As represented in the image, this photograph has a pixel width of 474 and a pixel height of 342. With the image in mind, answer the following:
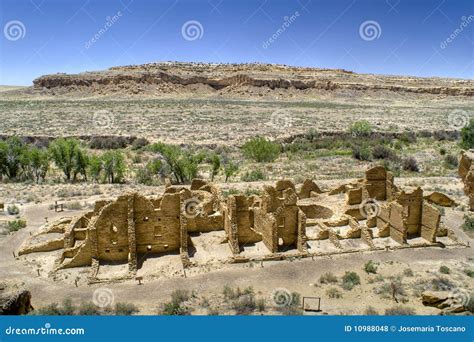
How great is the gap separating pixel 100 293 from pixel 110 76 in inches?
4506

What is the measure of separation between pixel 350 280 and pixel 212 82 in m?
114

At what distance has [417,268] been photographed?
18891 mm

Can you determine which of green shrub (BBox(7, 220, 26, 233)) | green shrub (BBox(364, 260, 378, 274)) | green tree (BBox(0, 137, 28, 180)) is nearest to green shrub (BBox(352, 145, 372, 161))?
green shrub (BBox(364, 260, 378, 274))

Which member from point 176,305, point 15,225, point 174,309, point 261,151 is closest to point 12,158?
point 15,225

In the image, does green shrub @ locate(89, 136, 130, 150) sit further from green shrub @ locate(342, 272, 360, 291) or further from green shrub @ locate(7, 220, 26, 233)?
green shrub @ locate(342, 272, 360, 291)

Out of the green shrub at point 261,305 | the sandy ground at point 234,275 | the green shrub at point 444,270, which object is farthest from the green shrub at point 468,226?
the green shrub at point 261,305

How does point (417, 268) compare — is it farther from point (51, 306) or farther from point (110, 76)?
point (110, 76)

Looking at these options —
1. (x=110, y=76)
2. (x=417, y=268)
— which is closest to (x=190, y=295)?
(x=417, y=268)

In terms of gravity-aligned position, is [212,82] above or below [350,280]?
above

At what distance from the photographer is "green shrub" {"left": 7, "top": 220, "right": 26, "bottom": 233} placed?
2323cm

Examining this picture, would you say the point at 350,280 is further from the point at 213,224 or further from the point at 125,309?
the point at 125,309

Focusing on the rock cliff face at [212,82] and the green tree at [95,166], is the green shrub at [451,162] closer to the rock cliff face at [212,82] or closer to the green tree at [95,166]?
the green tree at [95,166]

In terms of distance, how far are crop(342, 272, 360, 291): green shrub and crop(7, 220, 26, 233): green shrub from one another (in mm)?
18312

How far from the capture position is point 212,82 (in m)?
126
